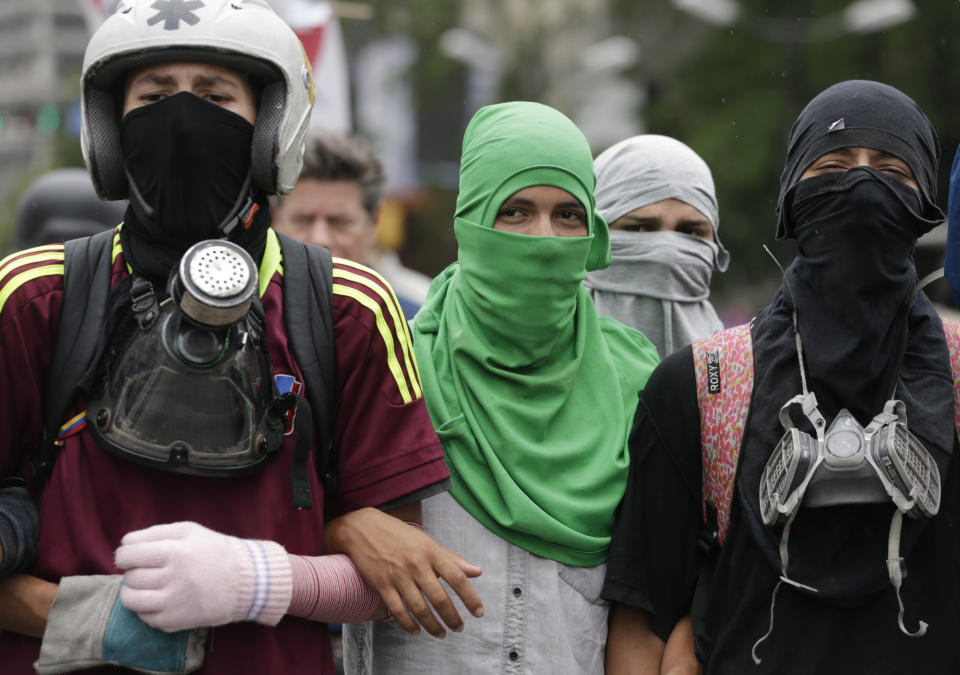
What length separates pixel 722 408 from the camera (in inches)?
149

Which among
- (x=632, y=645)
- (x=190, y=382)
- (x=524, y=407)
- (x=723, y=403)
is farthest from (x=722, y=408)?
(x=190, y=382)

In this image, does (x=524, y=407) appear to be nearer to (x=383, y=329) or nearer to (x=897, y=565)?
(x=383, y=329)

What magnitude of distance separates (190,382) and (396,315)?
576 millimetres

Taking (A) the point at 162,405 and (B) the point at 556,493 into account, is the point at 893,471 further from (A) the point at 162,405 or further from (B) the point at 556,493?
(A) the point at 162,405

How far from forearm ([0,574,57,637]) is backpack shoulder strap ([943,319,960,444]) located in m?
2.22

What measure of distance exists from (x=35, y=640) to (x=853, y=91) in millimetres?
2468

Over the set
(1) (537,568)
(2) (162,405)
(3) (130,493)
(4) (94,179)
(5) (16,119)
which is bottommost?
(5) (16,119)

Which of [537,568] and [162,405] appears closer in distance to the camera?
[162,405]

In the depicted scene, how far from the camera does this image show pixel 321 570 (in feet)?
10.9

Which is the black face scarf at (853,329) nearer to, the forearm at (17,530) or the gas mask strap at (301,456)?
the gas mask strap at (301,456)

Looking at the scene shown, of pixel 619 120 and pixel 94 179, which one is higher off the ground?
pixel 94 179

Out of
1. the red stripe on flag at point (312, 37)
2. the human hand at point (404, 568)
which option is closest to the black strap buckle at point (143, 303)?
the human hand at point (404, 568)

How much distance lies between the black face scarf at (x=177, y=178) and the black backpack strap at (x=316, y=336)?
142mm

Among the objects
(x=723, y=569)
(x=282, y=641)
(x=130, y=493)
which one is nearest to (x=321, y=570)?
(x=282, y=641)
